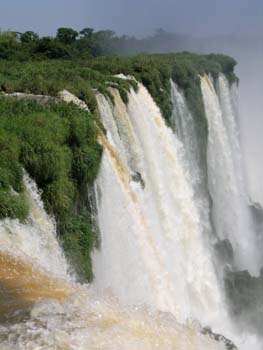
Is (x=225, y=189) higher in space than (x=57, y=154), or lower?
higher

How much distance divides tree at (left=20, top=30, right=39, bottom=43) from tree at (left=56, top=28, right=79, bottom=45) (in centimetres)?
231

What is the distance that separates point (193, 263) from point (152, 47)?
59.5m

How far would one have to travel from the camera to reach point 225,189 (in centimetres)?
2728

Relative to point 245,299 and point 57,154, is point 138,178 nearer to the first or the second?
point 57,154

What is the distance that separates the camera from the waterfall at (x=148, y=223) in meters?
11.6

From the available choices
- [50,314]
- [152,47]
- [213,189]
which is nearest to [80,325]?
[50,314]

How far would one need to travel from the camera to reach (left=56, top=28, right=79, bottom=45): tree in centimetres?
4756

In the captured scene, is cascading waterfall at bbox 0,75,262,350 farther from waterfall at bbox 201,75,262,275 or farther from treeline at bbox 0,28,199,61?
treeline at bbox 0,28,199,61

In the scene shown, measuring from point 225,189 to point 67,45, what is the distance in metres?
19.9

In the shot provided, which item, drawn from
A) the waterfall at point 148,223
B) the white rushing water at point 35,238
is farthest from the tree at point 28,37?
the white rushing water at point 35,238

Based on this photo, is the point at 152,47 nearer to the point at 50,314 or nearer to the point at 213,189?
the point at 213,189

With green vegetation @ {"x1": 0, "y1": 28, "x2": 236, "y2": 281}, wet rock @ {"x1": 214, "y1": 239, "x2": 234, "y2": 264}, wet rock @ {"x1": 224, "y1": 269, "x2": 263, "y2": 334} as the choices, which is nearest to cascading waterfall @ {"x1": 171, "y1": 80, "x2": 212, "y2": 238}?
wet rock @ {"x1": 214, "y1": 239, "x2": 234, "y2": 264}

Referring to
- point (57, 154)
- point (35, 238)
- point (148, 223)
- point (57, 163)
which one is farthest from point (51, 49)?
point (35, 238)

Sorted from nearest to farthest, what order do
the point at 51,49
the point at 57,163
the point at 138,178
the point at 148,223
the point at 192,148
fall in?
1. the point at 57,163
2. the point at 148,223
3. the point at 138,178
4. the point at 192,148
5. the point at 51,49
